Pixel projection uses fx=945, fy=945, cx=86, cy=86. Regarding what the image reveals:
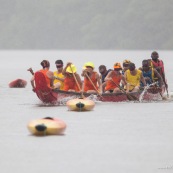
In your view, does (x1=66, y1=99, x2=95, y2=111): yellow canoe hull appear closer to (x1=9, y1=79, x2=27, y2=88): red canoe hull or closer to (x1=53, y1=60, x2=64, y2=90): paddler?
(x1=53, y1=60, x2=64, y2=90): paddler

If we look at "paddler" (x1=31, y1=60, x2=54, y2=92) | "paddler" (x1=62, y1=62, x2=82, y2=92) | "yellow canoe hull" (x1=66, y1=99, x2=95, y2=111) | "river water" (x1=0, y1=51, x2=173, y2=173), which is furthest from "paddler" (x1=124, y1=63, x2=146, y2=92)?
"paddler" (x1=31, y1=60, x2=54, y2=92)

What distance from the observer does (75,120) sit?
30703 mm

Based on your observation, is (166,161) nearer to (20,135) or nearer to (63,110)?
(20,135)

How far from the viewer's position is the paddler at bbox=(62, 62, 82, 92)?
35.2 meters

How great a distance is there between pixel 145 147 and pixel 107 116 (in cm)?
815

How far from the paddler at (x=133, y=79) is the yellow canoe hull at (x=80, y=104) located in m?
2.88

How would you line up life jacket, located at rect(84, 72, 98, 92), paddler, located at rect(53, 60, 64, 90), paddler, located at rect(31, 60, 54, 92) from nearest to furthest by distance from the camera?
paddler, located at rect(31, 60, 54, 92) → paddler, located at rect(53, 60, 64, 90) → life jacket, located at rect(84, 72, 98, 92)

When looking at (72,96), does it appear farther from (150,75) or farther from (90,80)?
(150,75)

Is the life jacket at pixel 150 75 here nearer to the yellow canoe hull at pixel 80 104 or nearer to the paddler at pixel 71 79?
the paddler at pixel 71 79

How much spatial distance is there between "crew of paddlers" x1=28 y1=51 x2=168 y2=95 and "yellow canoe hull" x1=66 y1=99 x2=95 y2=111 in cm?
155

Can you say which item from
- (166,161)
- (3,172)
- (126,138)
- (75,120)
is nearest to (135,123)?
(75,120)

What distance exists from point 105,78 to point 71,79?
1.29 metres

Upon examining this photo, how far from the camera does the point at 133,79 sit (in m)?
36.1

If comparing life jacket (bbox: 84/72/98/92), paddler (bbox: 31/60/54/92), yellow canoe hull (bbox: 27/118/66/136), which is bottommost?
yellow canoe hull (bbox: 27/118/66/136)
